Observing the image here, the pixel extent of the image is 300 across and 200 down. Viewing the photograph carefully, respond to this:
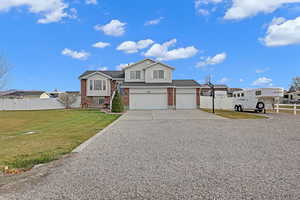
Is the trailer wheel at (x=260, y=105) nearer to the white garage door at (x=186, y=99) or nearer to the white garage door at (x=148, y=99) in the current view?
the white garage door at (x=186, y=99)

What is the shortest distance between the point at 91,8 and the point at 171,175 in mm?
14977

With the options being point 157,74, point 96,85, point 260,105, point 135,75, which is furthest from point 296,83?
point 96,85

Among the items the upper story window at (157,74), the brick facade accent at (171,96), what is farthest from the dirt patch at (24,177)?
the upper story window at (157,74)

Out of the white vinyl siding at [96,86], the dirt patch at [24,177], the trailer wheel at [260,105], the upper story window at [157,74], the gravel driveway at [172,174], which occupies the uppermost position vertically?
the upper story window at [157,74]

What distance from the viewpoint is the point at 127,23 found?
20969mm

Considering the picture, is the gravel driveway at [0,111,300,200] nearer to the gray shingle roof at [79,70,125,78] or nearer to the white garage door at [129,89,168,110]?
the white garage door at [129,89,168,110]

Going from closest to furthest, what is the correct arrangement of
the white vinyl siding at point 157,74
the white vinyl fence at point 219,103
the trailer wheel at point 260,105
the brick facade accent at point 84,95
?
1. the trailer wheel at point 260,105
2. the white vinyl siding at point 157,74
3. the white vinyl fence at point 219,103
4. the brick facade accent at point 84,95

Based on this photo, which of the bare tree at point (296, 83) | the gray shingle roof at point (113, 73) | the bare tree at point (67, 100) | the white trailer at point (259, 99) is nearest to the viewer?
the white trailer at point (259, 99)

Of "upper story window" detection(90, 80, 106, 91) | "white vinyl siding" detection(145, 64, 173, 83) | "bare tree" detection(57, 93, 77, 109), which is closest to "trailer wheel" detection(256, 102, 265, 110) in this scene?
"white vinyl siding" detection(145, 64, 173, 83)

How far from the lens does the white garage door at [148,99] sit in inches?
1073

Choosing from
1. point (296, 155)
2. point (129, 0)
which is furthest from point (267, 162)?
point (129, 0)

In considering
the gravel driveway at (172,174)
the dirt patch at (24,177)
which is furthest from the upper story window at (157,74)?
the dirt patch at (24,177)

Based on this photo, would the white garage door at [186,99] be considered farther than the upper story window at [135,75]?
No

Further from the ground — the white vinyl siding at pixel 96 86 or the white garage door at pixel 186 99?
the white vinyl siding at pixel 96 86
